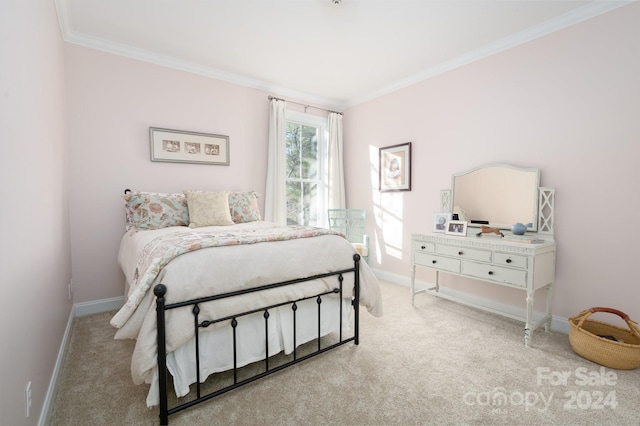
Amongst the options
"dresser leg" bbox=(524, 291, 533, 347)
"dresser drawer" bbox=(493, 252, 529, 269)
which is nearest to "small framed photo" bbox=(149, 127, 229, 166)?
"dresser drawer" bbox=(493, 252, 529, 269)

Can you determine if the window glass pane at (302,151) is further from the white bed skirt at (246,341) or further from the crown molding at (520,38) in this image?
the white bed skirt at (246,341)

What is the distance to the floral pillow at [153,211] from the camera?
276cm

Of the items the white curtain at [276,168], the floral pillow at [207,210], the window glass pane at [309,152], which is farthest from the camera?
the window glass pane at [309,152]

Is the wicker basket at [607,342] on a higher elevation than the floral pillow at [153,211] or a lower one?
lower

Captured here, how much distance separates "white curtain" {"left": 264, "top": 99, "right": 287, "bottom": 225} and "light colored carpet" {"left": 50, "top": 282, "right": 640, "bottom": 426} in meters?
2.11

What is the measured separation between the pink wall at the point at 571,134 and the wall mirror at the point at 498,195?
0.32 ft

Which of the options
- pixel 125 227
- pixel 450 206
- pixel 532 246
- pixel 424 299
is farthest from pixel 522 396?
pixel 125 227

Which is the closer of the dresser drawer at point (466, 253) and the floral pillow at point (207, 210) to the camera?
the dresser drawer at point (466, 253)

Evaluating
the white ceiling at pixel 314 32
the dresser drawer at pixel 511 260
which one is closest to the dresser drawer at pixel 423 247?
the dresser drawer at pixel 511 260

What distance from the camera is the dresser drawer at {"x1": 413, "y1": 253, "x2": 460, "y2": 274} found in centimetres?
279

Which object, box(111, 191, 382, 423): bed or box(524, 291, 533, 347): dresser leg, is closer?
box(111, 191, 382, 423): bed

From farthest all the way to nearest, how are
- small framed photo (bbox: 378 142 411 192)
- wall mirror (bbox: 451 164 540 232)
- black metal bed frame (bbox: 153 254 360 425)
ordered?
small framed photo (bbox: 378 142 411 192) < wall mirror (bbox: 451 164 540 232) < black metal bed frame (bbox: 153 254 360 425)

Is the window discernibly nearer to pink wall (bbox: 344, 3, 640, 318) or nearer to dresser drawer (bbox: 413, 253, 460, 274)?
pink wall (bbox: 344, 3, 640, 318)

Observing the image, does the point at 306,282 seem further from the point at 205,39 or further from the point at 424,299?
the point at 205,39
